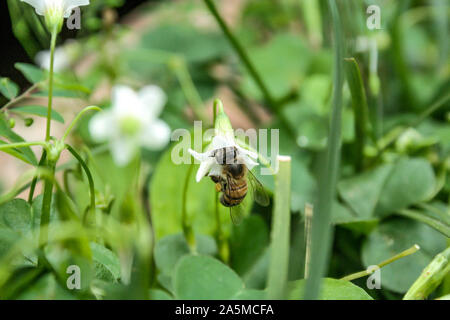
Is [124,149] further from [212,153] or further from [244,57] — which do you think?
[244,57]

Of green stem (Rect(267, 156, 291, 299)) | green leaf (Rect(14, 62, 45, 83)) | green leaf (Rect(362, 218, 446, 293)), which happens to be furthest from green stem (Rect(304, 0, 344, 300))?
green leaf (Rect(14, 62, 45, 83))

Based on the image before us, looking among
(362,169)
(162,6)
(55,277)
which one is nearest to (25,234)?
(55,277)

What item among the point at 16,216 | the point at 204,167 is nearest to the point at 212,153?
the point at 204,167

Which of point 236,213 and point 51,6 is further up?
point 51,6

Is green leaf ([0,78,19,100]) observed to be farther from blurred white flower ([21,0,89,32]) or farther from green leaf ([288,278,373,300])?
green leaf ([288,278,373,300])

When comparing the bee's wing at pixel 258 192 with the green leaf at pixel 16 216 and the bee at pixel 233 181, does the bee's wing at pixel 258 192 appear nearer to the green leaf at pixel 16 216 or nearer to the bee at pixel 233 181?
the bee at pixel 233 181
